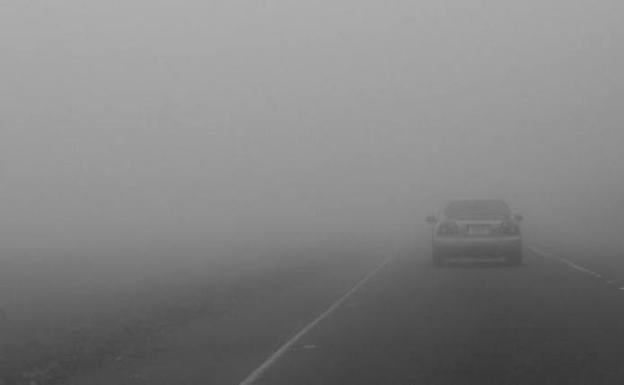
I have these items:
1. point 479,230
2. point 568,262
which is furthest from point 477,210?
point 568,262

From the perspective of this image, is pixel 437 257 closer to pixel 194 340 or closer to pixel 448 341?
pixel 194 340

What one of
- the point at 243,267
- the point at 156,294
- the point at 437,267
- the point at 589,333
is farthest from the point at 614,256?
the point at 589,333

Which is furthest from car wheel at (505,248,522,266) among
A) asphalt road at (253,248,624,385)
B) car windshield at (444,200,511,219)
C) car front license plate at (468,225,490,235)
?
asphalt road at (253,248,624,385)

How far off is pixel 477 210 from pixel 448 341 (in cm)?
1547

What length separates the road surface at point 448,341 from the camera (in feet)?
37.0

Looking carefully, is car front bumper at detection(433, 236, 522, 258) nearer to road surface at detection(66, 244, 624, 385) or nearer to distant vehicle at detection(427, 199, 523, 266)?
distant vehicle at detection(427, 199, 523, 266)

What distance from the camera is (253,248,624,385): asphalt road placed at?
11.2 m

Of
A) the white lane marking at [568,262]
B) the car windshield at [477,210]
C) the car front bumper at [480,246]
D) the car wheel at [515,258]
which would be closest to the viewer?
the white lane marking at [568,262]

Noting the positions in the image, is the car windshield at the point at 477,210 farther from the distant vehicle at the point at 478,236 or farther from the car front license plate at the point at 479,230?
the car front license plate at the point at 479,230

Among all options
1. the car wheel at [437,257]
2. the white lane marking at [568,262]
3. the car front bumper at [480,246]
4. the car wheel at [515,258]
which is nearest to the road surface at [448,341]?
the white lane marking at [568,262]

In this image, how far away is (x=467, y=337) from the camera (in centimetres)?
1409

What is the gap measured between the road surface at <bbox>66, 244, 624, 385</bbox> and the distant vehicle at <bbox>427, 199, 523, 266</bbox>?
179 inches

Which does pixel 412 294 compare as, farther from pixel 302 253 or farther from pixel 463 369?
pixel 302 253

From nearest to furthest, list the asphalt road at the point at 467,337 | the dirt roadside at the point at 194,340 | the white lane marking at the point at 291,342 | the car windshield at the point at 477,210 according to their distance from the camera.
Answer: the asphalt road at the point at 467,337 < the white lane marking at the point at 291,342 < the dirt roadside at the point at 194,340 < the car windshield at the point at 477,210
